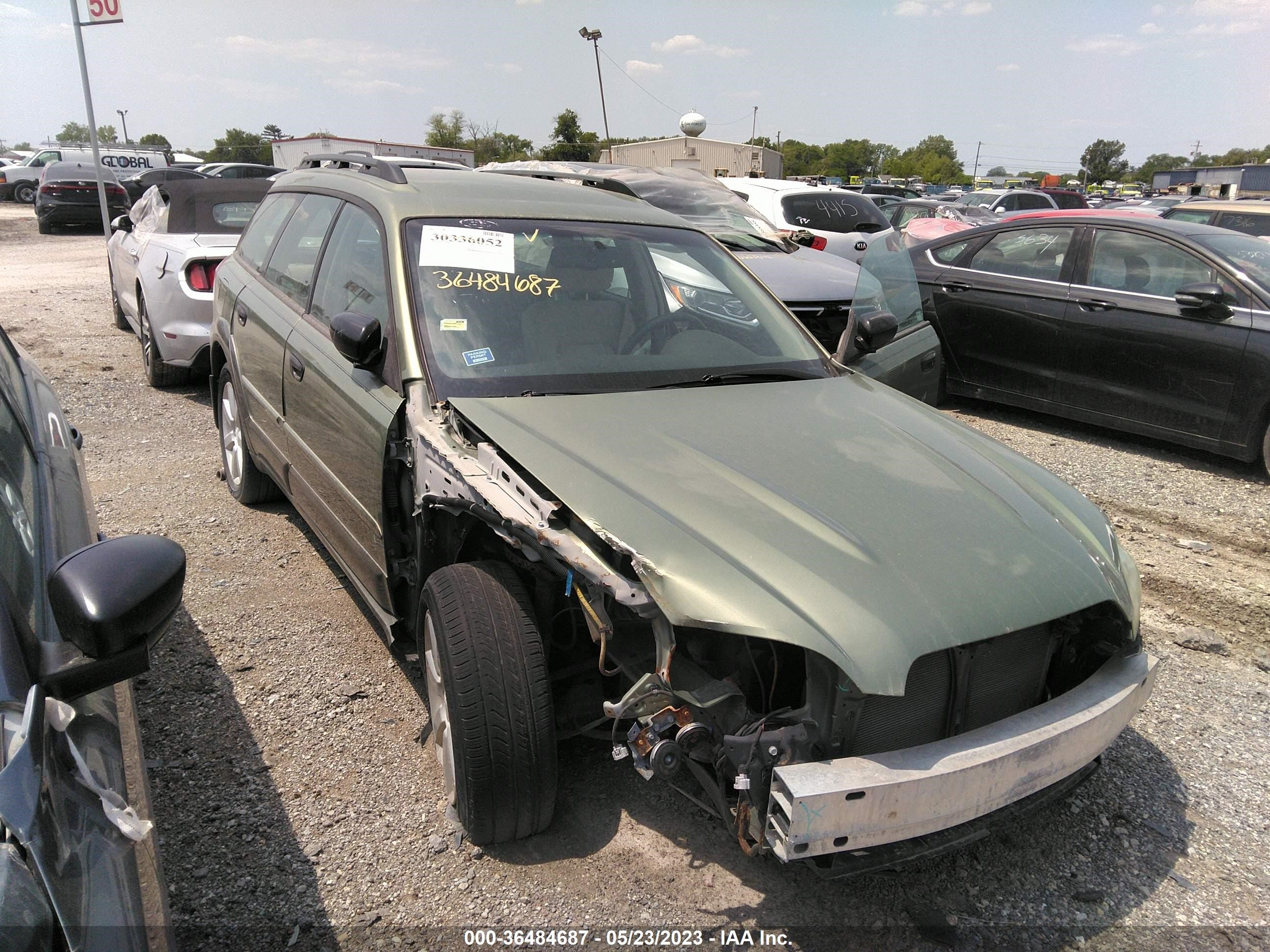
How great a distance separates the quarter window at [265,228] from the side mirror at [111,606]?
3180 millimetres

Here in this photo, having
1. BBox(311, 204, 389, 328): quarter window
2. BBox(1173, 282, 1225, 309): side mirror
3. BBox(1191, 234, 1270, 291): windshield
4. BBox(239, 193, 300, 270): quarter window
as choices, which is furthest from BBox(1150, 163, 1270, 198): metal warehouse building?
BBox(311, 204, 389, 328): quarter window

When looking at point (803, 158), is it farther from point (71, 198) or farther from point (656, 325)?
point (656, 325)

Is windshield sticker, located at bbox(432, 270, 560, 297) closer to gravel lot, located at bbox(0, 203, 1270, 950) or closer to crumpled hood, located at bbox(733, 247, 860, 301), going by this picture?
gravel lot, located at bbox(0, 203, 1270, 950)

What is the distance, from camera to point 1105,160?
106 meters

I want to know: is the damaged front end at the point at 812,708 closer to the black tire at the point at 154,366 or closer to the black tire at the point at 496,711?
the black tire at the point at 496,711

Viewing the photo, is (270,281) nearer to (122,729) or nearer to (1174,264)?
(122,729)

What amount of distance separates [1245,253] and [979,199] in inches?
691

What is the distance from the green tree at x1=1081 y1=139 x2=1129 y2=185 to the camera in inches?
4087

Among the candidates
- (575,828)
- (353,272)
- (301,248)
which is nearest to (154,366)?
(301,248)

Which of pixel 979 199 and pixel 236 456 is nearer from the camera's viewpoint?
pixel 236 456

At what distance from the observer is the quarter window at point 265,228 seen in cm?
442

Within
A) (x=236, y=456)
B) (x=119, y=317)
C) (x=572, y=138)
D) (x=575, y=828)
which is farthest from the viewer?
(x=572, y=138)

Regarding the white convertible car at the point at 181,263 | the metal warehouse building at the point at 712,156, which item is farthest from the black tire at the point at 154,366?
the metal warehouse building at the point at 712,156

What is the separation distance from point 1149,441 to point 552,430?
18.5 feet
